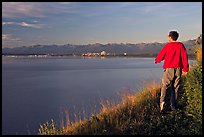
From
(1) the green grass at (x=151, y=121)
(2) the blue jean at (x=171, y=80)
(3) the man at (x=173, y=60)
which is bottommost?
(1) the green grass at (x=151, y=121)

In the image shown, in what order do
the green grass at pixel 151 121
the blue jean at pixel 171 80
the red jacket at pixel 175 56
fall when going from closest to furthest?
the green grass at pixel 151 121
the red jacket at pixel 175 56
the blue jean at pixel 171 80

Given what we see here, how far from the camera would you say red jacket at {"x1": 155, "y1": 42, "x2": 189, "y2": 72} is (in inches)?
314

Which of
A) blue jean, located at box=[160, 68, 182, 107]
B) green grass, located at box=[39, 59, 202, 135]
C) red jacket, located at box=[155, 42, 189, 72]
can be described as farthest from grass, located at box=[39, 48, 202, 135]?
red jacket, located at box=[155, 42, 189, 72]

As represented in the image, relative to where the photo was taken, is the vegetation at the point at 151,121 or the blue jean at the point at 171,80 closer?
the vegetation at the point at 151,121

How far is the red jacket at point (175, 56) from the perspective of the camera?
26.1 ft

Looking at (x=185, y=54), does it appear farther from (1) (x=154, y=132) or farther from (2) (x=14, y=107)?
(2) (x=14, y=107)

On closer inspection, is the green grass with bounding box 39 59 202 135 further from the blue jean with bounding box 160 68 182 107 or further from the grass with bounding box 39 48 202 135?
the blue jean with bounding box 160 68 182 107

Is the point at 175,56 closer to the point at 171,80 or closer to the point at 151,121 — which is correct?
the point at 171,80

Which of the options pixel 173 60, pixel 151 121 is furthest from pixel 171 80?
pixel 151 121

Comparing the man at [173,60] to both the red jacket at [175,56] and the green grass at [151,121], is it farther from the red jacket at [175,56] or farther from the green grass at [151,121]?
the green grass at [151,121]

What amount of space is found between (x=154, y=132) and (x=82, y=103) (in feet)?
26.8

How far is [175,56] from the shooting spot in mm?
7965

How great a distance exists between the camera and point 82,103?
1471cm

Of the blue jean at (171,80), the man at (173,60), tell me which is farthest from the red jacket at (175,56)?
the blue jean at (171,80)
